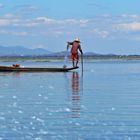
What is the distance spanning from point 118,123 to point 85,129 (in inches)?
46.2

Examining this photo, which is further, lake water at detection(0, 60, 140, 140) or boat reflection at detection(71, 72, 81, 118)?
boat reflection at detection(71, 72, 81, 118)

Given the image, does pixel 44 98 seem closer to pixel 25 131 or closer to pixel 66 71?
pixel 25 131

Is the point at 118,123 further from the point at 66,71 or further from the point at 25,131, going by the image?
the point at 66,71

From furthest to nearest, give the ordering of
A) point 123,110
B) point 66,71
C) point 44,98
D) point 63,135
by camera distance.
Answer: point 66,71
point 44,98
point 123,110
point 63,135

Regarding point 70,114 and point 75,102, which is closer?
point 70,114

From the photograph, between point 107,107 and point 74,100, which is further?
point 74,100

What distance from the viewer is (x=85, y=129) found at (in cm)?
1294

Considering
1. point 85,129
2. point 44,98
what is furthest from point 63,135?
point 44,98

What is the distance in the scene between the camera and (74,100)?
61.7 ft

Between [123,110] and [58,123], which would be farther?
[123,110]

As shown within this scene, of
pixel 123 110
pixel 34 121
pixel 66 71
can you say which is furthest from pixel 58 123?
pixel 66 71

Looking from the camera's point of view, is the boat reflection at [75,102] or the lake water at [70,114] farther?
the boat reflection at [75,102]

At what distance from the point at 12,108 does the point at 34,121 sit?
2724 millimetres

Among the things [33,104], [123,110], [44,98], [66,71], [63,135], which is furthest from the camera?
[66,71]
